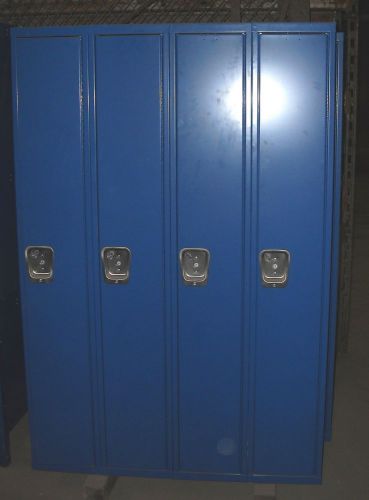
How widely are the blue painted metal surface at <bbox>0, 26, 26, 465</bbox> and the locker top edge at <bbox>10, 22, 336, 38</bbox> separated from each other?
45 centimetres

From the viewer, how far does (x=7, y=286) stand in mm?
2775

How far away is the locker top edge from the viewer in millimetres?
2102

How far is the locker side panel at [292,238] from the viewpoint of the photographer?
84.1 inches

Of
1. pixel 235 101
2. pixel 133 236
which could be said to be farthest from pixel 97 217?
pixel 235 101

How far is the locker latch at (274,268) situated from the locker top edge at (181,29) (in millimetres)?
879

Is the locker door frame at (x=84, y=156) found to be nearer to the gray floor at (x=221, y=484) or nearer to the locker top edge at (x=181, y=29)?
the locker top edge at (x=181, y=29)

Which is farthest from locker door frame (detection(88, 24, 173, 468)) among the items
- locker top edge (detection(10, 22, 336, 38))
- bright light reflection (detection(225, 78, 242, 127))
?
bright light reflection (detection(225, 78, 242, 127))

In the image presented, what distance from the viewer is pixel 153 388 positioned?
2.43m

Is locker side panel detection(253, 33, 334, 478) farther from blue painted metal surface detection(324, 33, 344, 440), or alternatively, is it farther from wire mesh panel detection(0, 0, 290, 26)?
wire mesh panel detection(0, 0, 290, 26)

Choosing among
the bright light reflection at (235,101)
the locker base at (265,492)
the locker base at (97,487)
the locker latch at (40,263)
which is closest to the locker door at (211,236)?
the bright light reflection at (235,101)

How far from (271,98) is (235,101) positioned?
14 cm

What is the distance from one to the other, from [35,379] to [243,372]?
95 cm

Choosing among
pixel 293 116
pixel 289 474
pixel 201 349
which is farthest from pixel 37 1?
pixel 289 474

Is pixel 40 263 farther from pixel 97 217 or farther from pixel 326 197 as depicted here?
pixel 326 197
